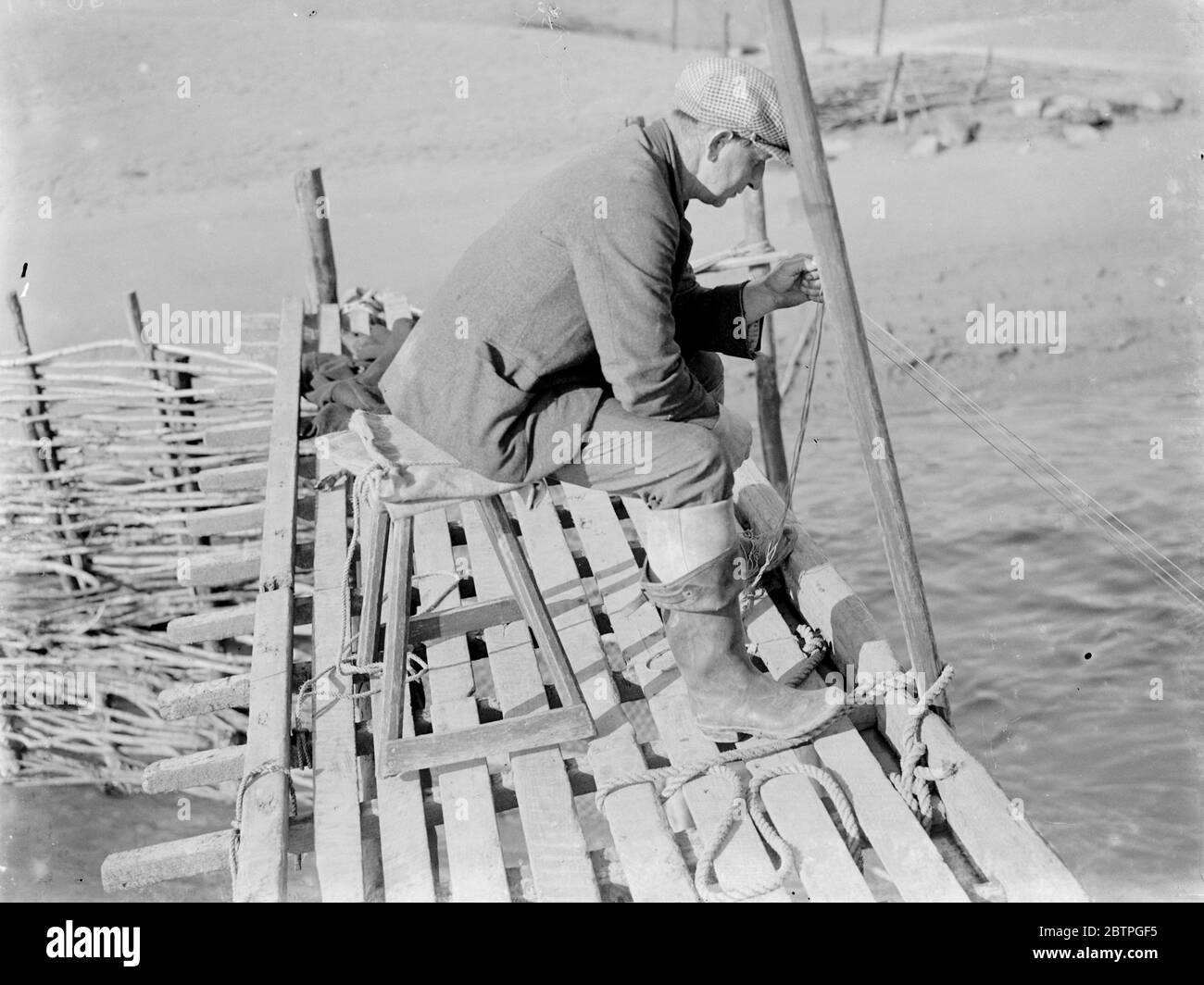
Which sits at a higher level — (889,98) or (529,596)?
(889,98)

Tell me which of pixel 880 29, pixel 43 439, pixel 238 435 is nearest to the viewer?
pixel 238 435

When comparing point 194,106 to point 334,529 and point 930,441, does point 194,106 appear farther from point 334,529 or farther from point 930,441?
point 334,529

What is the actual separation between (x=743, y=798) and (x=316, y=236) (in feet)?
17.5

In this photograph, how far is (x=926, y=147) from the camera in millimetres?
14242

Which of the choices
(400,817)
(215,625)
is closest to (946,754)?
(400,817)

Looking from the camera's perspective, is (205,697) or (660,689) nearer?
(660,689)

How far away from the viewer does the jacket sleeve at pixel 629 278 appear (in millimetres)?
2758

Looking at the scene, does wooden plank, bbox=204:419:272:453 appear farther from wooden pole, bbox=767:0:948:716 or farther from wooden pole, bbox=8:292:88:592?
wooden pole, bbox=767:0:948:716

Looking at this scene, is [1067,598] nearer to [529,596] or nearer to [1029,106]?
[529,596]

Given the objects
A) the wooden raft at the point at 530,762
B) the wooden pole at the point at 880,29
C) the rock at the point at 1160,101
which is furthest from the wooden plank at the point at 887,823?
the wooden pole at the point at 880,29

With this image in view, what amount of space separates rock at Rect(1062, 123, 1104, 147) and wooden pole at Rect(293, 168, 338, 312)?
31.6 feet

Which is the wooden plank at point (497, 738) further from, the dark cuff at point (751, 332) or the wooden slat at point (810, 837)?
the dark cuff at point (751, 332)

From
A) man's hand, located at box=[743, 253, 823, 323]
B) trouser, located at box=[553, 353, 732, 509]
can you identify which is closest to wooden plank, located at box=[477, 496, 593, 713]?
trouser, located at box=[553, 353, 732, 509]
